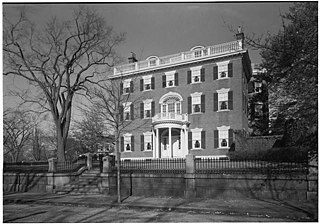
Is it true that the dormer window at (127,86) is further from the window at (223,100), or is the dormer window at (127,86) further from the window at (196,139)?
the window at (223,100)

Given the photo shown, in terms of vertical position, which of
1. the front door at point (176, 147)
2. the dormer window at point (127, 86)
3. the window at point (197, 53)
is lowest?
the front door at point (176, 147)

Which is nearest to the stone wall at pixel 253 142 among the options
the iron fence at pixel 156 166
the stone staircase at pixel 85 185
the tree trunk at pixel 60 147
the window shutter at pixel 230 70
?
the window shutter at pixel 230 70

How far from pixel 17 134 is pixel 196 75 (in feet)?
34.8

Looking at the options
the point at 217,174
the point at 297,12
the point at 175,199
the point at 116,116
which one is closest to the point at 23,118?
the point at 116,116

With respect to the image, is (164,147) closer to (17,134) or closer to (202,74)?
(202,74)

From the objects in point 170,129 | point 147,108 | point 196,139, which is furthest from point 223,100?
point 147,108

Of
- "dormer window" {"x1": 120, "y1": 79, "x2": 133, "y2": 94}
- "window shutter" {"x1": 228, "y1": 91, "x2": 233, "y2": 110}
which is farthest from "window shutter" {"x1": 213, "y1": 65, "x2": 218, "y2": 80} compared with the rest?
"dormer window" {"x1": 120, "y1": 79, "x2": 133, "y2": 94}

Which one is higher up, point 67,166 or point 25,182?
point 67,166

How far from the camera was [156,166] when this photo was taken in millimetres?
12594

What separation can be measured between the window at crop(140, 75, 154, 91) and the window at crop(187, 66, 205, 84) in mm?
2304

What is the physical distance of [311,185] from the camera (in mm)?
9055

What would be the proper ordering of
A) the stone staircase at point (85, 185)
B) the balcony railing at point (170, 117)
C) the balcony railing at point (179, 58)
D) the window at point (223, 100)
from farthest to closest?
the balcony railing at point (170, 117) → the window at point (223, 100) → the balcony railing at point (179, 58) → the stone staircase at point (85, 185)

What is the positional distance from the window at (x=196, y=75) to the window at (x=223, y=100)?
4.33ft

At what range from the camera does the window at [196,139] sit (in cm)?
1838
